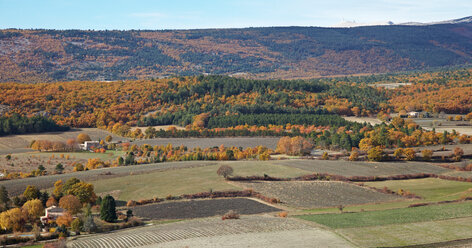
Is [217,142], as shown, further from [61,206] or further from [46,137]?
[61,206]

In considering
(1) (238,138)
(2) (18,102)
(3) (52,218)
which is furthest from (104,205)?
(2) (18,102)

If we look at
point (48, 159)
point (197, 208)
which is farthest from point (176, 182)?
point (48, 159)

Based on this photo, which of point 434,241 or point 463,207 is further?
point 463,207

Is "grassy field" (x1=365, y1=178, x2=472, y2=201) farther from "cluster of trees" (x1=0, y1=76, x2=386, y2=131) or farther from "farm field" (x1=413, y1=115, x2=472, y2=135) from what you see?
"cluster of trees" (x1=0, y1=76, x2=386, y2=131)

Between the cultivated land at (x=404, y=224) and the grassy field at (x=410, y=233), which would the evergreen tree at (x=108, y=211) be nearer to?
the cultivated land at (x=404, y=224)

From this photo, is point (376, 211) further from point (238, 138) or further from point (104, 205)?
point (238, 138)

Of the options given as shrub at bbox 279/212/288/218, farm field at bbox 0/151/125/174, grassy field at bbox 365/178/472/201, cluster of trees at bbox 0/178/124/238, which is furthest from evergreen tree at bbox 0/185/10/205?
grassy field at bbox 365/178/472/201
